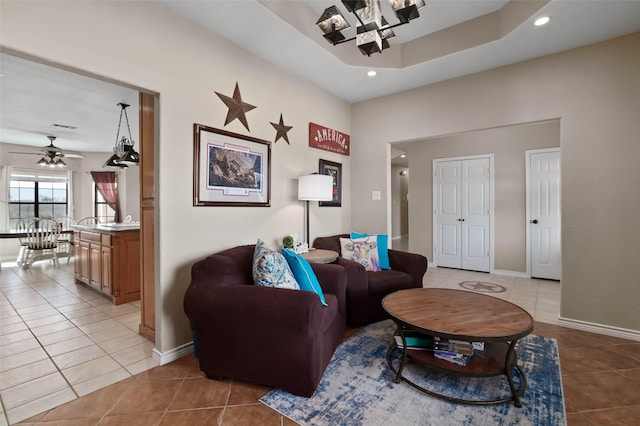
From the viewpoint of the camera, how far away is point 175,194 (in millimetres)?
2309

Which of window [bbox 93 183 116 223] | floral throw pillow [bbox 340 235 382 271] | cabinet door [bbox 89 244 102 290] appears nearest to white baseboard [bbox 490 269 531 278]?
floral throw pillow [bbox 340 235 382 271]

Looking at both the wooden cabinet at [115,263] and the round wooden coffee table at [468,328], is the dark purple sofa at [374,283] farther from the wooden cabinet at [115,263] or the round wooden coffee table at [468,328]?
the wooden cabinet at [115,263]

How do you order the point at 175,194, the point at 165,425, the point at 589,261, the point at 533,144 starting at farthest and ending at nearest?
the point at 533,144, the point at 589,261, the point at 175,194, the point at 165,425

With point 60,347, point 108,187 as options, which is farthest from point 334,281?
A: point 108,187

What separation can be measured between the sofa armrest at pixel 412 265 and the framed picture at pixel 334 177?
3.75ft

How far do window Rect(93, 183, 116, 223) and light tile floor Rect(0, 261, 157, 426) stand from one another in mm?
3926

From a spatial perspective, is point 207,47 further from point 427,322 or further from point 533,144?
point 533,144

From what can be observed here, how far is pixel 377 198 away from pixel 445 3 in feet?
7.44

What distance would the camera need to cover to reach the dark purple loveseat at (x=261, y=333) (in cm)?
171

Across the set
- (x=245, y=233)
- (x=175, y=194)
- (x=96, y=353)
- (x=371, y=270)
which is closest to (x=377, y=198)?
(x=371, y=270)

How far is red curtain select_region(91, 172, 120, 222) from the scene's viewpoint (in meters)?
7.42

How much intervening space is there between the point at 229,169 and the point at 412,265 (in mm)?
2149

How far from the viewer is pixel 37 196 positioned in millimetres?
6836

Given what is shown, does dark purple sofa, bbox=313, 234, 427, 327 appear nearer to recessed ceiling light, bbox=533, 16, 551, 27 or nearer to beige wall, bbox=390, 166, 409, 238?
recessed ceiling light, bbox=533, 16, 551, 27
